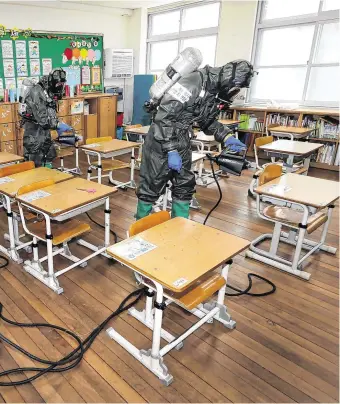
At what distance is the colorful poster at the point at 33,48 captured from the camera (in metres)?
5.89

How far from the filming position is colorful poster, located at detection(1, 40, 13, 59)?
5543mm

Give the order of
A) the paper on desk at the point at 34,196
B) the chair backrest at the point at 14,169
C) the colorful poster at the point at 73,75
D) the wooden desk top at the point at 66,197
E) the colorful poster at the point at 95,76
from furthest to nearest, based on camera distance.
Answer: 1. the colorful poster at the point at 95,76
2. the colorful poster at the point at 73,75
3. the chair backrest at the point at 14,169
4. the paper on desk at the point at 34,196
5. the wooden desk top at the point at 66,197

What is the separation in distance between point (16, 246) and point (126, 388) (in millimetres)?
1728

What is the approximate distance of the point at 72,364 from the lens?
1.76m

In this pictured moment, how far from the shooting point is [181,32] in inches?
278

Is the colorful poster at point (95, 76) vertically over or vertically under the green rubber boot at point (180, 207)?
over

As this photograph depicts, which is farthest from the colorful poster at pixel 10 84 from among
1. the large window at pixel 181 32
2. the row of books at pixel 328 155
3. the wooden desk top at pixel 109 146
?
the row of books at pixel 328 155

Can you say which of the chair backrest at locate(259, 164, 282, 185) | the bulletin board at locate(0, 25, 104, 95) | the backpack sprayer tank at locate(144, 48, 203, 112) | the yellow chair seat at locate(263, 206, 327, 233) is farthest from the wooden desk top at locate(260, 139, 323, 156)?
the bulletin board at locate(0, 25, 104, 95)

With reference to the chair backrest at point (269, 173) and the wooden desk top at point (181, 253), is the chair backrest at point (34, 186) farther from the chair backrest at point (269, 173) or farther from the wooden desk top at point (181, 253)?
the chair backrest at point (269, 173)

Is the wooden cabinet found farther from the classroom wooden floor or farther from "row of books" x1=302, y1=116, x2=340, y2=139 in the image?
the classroom wooden floor

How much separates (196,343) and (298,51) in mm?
5723

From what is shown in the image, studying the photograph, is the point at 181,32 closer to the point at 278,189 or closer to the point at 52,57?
the point at 52,57

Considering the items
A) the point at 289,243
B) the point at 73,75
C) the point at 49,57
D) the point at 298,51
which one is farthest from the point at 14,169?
the point at 298,51

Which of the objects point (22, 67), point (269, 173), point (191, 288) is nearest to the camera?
point (191, 288)
